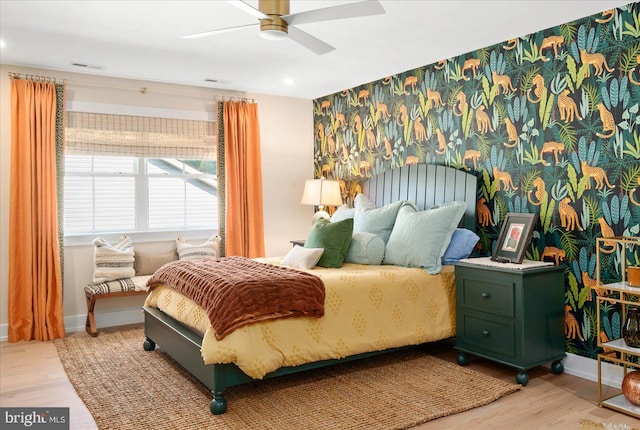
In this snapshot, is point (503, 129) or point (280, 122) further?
point (280, 122)

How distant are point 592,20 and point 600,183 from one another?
1080mm

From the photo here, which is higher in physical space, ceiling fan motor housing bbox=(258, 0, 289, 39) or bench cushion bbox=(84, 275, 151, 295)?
ceiling fan motor housing bbox=(258, 0, 289, 39)

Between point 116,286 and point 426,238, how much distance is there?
282cm

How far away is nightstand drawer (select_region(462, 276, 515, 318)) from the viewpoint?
3.39 meters

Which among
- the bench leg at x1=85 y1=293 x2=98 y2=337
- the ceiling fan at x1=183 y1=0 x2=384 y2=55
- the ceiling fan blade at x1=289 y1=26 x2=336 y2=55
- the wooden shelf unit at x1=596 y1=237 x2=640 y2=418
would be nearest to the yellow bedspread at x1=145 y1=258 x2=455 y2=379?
the bench leg at x1=85 y1=293 x2=98 y2=337

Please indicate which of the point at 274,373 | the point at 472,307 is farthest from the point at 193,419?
the point at 472,307

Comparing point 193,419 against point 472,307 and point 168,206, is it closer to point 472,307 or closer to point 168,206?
point 472,307

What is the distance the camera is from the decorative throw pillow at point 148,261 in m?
5.20

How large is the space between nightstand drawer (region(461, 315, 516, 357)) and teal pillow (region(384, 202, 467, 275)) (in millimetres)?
463

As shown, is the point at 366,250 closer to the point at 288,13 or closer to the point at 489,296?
the point at 489,296

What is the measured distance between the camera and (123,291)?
4.75 meters

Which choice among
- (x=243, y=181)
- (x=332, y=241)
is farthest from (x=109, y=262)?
(x=332, y=241)

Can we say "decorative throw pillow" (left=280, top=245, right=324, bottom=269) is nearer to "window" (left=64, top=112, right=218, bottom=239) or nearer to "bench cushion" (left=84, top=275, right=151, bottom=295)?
"bench cushion" (left=84, top=275, right=151, bottom=295)

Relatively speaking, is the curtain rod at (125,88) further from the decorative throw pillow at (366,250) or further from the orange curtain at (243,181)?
the decorative throw pillow at (366,250)
